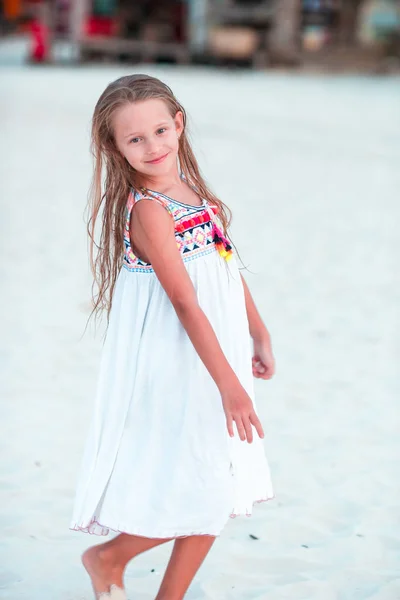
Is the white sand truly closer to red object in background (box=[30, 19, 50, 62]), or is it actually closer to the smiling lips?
the smiling lips

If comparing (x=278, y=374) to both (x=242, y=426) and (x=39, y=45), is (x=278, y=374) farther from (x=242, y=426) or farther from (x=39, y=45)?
(x=39, y=45)

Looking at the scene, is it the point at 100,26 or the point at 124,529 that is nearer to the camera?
the point at 124,529

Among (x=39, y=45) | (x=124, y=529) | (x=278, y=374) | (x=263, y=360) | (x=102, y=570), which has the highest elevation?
(x=263, y=360)

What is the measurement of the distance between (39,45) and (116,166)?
22370mm

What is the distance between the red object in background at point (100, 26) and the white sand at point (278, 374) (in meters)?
16.0

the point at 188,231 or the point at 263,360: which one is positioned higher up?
the point at 188,231

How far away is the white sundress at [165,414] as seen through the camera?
1896 mm

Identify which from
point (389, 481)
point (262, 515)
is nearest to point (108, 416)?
point (262, 515)

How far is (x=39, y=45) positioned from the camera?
2320 cm

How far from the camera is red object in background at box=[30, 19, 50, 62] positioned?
23.2 meters

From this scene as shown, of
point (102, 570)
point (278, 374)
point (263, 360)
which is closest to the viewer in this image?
point (102, 570)

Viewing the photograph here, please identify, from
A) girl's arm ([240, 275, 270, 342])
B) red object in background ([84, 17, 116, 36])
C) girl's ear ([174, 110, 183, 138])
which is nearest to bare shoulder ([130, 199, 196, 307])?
girl's ear ([174, 110, 183, 138])

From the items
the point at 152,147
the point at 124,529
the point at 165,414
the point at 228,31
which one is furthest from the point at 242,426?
the point at 228,31

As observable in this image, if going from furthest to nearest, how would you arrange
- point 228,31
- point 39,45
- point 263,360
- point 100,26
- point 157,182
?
point 100,26 → point 228,31 → point 39,45 → point 263,360 → point 157,182
